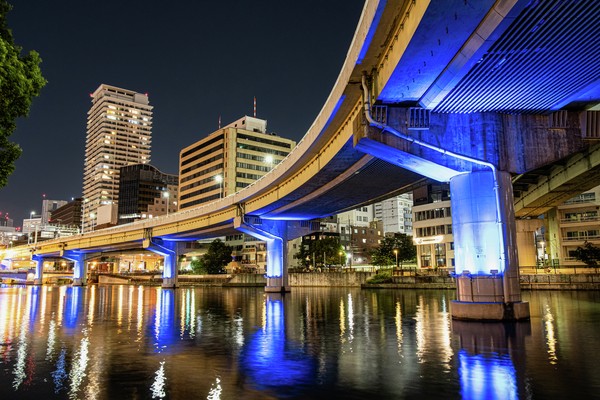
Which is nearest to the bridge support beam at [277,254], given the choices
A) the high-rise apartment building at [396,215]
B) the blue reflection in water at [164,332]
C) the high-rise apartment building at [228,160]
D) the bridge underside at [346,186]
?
the bridge underside at [346,186]

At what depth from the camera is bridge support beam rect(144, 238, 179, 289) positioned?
3182 inches

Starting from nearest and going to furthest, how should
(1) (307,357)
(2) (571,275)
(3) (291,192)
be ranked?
(1) (307,357) → (3) (291,192) → (2) (571,275)

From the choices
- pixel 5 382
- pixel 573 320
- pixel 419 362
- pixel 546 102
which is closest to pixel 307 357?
pixel 419 362

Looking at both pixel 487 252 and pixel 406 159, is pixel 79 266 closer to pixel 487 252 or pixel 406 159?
pixel 406 159

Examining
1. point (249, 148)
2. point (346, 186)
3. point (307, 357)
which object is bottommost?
point (307, 357)

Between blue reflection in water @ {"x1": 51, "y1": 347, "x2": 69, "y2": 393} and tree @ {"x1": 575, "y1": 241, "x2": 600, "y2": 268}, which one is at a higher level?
tree @ {"x1": 575, "y1": 241, "x2": 600, "y2": 268}

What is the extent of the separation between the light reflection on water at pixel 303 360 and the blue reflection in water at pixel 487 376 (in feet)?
0.08

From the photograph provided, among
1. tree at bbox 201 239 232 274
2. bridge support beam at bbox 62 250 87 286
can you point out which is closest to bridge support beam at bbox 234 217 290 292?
tree at bbox 201 239 232 274

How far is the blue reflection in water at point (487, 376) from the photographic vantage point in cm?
943

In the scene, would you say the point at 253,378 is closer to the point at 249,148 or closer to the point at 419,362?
the point at 419,362

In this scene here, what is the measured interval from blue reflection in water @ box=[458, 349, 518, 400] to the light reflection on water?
23 millimetres

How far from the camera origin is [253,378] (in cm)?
1106

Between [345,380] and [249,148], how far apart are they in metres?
128

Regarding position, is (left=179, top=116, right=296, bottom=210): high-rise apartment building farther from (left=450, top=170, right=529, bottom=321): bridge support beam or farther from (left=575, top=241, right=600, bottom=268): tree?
(left=450, top=170, right=529, bottom=321): bridge support beam
